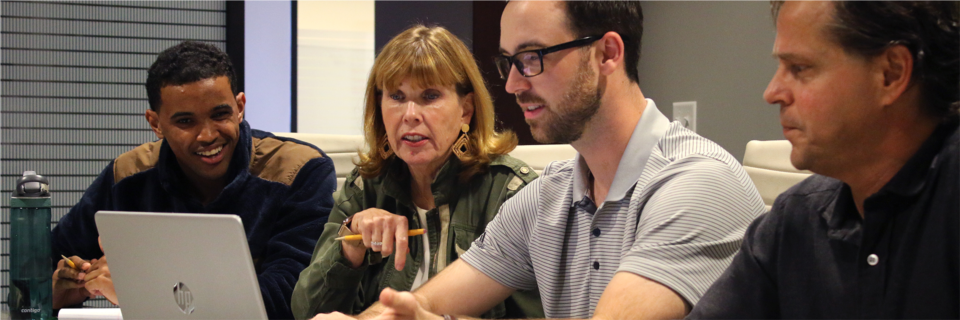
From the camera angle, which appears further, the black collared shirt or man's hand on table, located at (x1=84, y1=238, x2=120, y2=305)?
man's hand on table, located at (x1=84, y1=238, x2=120, y2=305)

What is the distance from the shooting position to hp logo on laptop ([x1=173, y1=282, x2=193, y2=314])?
1.19 metres

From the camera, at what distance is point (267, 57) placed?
10.1 ft

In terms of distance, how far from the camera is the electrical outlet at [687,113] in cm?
319

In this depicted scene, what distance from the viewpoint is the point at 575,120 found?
4.44 feet

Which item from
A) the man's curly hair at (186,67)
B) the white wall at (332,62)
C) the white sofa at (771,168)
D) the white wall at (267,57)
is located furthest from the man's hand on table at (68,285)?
the white sofa at (771,168)

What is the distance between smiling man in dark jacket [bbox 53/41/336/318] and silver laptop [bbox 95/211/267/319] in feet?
2.15

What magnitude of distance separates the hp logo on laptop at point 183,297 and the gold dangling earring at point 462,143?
2.63 feet

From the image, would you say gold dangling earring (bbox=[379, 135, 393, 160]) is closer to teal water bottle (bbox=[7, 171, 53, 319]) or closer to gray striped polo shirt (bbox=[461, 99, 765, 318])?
gray striped polo shirt (bbox=[461, 99, 765, 318])

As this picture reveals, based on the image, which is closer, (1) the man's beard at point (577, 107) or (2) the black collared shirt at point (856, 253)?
(2) the black collared shirt at point (856, 253)

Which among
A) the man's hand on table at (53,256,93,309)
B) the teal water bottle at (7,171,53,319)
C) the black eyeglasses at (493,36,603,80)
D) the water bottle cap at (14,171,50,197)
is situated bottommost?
the man's hand on table at (53,256,93,309)

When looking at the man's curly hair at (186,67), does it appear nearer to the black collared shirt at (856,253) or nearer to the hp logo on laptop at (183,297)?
the hp logo on laptop at (183,297)

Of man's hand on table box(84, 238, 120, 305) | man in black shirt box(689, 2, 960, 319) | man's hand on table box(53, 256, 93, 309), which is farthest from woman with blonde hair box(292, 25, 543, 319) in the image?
man in black shirt box(689, 2, 960, 319)

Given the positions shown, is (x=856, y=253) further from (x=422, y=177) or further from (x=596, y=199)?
(x=422, y=177)

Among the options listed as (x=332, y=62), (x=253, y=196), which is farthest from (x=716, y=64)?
(x=253, y=196)
